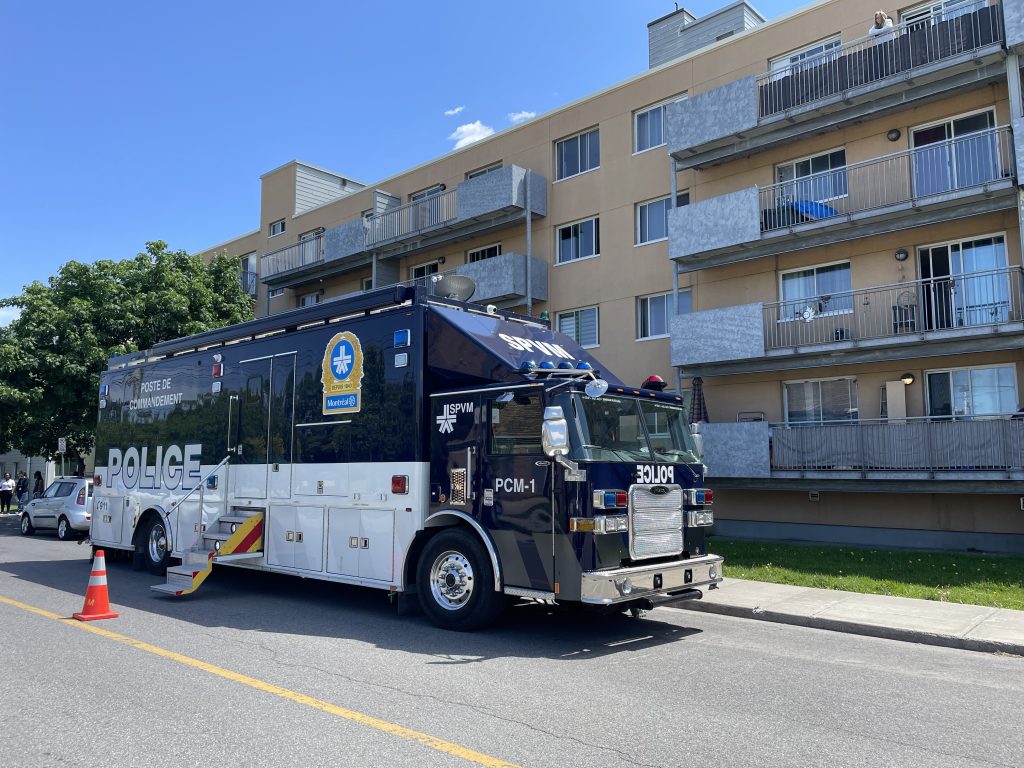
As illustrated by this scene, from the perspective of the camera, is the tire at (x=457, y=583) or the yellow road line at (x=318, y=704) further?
the tire at (x=457, y=583)

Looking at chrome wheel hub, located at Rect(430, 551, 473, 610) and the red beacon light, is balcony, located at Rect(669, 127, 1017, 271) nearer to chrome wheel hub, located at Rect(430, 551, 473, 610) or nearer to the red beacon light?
the red beacon light

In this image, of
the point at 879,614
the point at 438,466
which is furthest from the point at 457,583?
the point at 879,614

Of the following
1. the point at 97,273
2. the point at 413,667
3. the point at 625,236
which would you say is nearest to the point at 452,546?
the point at 413,667

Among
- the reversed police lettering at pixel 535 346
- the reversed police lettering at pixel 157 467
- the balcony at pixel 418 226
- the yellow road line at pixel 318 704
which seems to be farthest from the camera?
the balcony at pixel 418 226

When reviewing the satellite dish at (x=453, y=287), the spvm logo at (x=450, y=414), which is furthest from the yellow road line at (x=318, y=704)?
the satellite dish at (x=453, y=287)

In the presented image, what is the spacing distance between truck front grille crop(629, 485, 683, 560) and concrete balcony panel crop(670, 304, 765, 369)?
406 inches

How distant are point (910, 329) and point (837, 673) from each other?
11127 mm

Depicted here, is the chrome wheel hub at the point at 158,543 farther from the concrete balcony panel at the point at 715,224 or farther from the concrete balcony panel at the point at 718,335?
the concrete balcony panel at the point at 715,224

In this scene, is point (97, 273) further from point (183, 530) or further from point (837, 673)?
point (837, 673)

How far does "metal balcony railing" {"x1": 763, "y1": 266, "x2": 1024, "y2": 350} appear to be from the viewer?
15156mm

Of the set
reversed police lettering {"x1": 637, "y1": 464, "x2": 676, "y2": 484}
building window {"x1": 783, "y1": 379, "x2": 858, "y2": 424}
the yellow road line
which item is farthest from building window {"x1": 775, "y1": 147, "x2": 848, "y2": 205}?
the yellow road line

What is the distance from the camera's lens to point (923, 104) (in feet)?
54.5

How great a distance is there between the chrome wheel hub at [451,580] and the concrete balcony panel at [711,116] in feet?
44.9

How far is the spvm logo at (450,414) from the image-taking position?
8.24 metres
